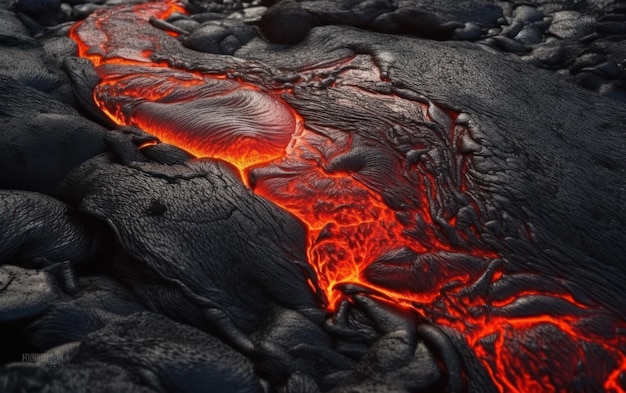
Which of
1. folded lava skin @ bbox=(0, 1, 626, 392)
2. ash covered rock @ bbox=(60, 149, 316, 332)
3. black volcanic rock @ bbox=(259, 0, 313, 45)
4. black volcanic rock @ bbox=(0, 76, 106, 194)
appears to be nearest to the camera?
folded lava skin @ bbox=(0, 1, 626, 392)

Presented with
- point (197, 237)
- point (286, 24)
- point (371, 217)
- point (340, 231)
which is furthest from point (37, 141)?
point (286, 24)

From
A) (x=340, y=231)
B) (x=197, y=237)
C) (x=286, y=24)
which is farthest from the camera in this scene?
(x=286, y=24)

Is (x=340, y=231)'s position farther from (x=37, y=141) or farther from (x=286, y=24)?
(x=286, y=24)

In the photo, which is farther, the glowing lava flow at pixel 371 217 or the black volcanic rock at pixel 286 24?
the black volcanic rock at pixel 286 24

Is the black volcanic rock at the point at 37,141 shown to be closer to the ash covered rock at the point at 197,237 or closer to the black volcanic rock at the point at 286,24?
the ash covered rock at the point at 197,237

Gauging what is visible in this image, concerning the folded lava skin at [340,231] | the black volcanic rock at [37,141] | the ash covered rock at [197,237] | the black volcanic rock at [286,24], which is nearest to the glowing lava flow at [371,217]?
the folded lava skin at [340,231]

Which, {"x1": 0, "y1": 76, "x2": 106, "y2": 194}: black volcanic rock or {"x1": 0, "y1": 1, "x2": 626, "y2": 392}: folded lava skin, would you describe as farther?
{"x1": 0, "y1": 76, "x2": 106, "y2": 194}: black volcanic rock

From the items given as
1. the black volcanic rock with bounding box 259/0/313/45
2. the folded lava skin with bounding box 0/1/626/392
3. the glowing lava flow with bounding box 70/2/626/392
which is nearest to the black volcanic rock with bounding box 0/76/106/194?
the folded lava skin with bounding box 0/1/626/392

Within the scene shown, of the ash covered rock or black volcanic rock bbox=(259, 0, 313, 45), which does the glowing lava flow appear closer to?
the ash covered rock
